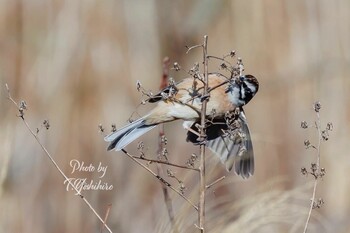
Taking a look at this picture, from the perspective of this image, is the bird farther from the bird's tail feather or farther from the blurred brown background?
→ the blurred brown background

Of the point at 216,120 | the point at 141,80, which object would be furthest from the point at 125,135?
the point at 141,80

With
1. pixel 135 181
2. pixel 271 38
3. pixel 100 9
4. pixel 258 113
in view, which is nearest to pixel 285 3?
pixel 271 38

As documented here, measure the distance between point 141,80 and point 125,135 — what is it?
4.41 feet

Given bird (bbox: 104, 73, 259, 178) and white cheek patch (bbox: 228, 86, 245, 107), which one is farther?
white cheek patch (bbox: 228, 86, 245, 107)

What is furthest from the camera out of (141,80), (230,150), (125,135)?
(141,80)

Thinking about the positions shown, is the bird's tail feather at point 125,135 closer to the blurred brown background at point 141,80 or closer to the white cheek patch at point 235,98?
the white cheek patch at point 235,98

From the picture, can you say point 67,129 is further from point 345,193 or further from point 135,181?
point 345,193

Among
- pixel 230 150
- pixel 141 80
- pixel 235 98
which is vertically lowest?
pixel 230 150

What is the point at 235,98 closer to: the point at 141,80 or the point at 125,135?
the point at 125,135

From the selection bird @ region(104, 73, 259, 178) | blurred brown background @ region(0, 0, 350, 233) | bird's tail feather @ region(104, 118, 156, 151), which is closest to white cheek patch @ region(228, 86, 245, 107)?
bird @ region(104, 73, 259, 178)

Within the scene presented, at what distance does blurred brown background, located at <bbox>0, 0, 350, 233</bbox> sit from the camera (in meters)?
3.11

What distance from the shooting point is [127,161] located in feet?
10.7

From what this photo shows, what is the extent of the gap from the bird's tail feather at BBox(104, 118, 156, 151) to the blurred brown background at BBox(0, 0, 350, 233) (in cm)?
66

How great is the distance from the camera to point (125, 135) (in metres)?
2.18
